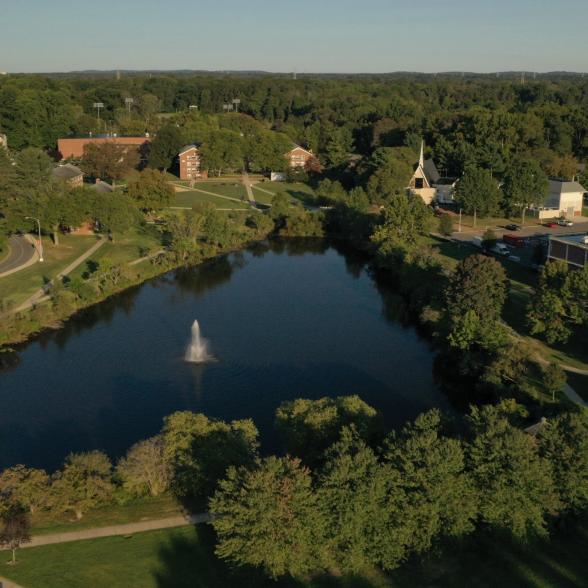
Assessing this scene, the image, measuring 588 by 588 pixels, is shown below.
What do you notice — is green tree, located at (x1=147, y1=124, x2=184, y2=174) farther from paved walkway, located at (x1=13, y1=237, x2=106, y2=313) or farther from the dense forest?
paved walkway, located at (x1=13, y1=237, x2=106, y2=313)

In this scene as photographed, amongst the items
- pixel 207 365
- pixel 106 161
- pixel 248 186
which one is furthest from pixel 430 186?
pixel 207 365

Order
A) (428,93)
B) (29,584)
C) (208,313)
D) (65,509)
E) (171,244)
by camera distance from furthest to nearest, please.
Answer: (428,93)
(171,244)
(208,313)
(65,509)
(29,584)

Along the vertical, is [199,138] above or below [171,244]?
above

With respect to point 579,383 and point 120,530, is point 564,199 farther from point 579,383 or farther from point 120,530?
point 120,530

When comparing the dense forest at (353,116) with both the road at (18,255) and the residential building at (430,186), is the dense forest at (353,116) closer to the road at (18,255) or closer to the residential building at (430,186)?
the residential building at (430,186)

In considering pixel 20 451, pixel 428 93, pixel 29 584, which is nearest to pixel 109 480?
pixel 29 584

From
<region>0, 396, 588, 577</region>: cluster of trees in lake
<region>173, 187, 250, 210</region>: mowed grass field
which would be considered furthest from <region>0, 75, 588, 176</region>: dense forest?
<region>0, 396, 588, 577</region>: cluster of trees in lake

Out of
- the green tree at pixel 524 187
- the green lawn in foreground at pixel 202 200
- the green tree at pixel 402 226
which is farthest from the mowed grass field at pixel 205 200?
the green tree at pixel 524 187

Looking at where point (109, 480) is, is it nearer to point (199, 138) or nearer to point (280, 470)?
point (280, 470)
